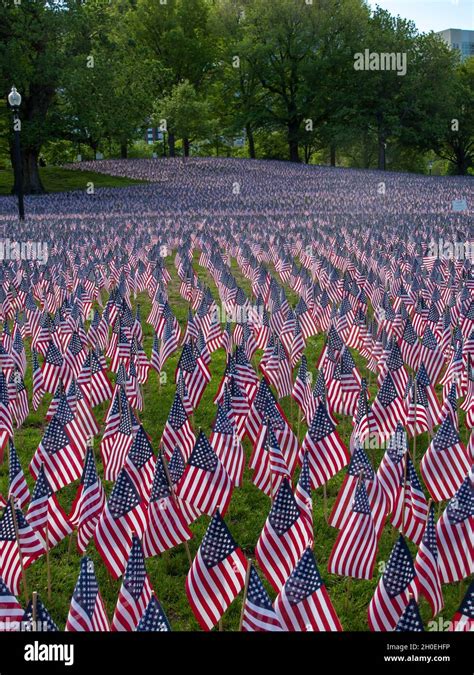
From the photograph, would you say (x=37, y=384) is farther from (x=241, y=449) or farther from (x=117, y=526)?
(x=117, y=526)

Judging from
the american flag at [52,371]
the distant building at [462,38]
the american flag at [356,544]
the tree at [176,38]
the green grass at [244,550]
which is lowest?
the green grass at [244,550]

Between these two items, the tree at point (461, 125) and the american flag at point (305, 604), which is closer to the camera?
the american flag at point (305, 604)

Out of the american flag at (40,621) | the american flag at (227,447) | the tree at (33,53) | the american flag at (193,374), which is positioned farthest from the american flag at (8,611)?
the tree at (33,53)

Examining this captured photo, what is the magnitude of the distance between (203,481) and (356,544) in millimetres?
1577

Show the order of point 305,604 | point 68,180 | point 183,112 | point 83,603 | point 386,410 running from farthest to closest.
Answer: point 183,112 → point 68,180 → point 386,410 → point 305,604 → point 83,603

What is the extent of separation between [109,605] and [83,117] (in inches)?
1466

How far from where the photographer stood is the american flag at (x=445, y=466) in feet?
23.7

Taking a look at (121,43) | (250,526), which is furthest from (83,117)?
(250,526)

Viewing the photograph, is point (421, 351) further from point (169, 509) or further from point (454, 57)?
point (454, 57)

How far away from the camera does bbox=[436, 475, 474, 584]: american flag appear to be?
5910mm

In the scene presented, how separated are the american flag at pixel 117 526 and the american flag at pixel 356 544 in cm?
172

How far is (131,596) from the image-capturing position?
5.05m

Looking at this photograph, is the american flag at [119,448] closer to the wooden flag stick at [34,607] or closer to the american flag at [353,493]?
the american flag at [353,493]

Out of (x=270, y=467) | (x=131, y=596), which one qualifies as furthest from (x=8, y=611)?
(x=270, y=467)
